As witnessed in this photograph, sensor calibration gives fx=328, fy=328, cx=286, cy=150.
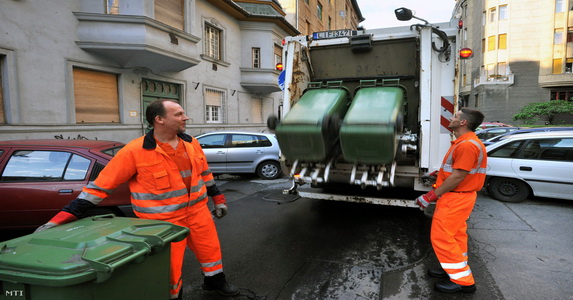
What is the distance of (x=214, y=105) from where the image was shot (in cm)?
1417

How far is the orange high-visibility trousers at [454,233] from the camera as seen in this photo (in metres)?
2.83

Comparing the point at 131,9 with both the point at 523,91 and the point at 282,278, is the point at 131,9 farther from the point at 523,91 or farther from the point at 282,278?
the point at 523,91

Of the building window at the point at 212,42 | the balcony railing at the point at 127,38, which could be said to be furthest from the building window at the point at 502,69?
the balcony railing at the point at 127,38

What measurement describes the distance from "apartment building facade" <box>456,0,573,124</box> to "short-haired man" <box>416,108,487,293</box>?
3195cm

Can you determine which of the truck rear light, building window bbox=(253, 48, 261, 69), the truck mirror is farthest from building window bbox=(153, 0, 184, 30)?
the truck rear light

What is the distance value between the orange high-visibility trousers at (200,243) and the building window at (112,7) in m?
8.65

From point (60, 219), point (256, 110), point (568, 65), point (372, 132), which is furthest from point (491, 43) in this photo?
point (60, 219)

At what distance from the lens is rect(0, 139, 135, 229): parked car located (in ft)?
12.8

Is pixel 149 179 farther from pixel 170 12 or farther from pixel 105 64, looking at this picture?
pixel 170 12

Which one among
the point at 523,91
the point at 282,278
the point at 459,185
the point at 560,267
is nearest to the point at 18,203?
the point at 282,278

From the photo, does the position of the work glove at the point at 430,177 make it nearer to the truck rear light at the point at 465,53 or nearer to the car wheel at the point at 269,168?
the truck rear light at the point at 465,53

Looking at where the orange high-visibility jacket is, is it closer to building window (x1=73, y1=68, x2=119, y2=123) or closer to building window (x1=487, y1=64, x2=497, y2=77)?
building window (x1=73, y1=68, x2=119, y2=123)

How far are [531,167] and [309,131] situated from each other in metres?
4.88

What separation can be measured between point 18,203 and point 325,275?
3.69m
